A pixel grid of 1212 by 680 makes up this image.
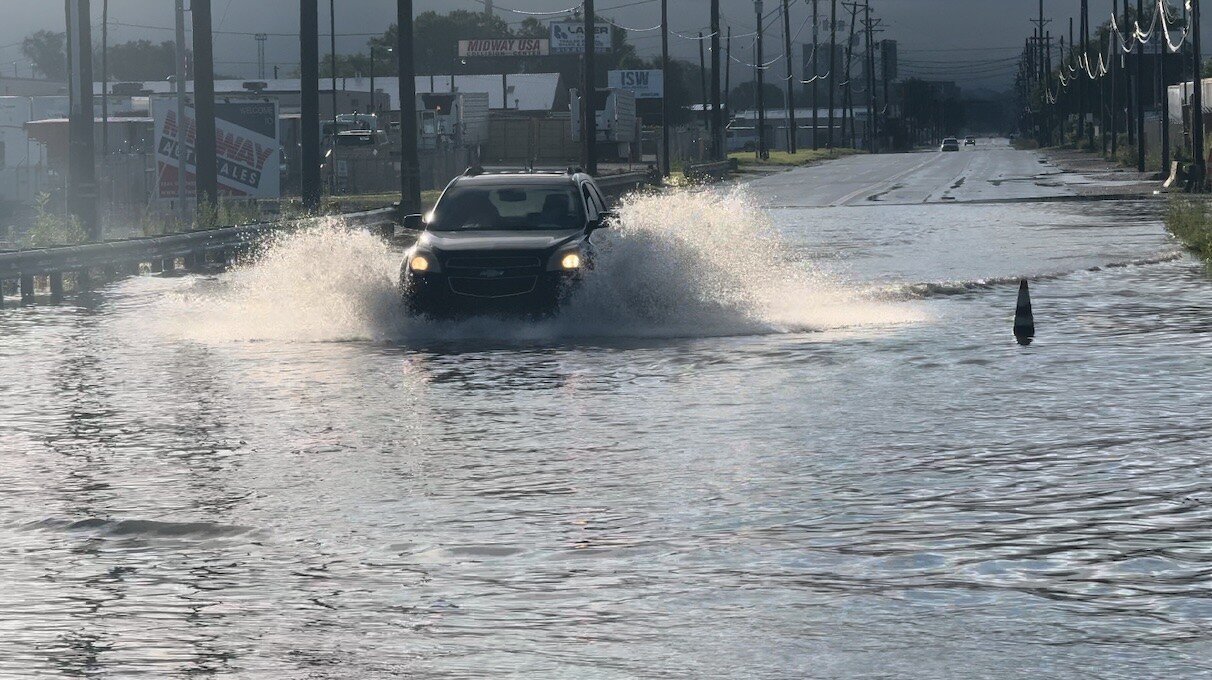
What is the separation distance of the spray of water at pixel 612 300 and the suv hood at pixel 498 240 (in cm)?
46

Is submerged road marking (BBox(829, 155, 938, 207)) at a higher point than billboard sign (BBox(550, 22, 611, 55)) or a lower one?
lower

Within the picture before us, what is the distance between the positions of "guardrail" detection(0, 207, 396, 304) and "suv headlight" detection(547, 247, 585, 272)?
28.9ft

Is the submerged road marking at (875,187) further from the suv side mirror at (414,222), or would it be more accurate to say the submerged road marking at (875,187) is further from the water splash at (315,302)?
the suv side mirror at (414,222)

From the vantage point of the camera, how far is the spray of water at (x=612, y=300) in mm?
20281

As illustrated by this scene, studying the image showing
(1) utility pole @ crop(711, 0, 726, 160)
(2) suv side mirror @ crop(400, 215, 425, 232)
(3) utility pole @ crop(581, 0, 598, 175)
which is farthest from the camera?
(1) utility pole @ crop(711, 0, 726, 160)

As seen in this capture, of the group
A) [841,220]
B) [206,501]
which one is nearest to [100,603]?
[206,501]

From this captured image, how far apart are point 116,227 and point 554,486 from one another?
36630 mm

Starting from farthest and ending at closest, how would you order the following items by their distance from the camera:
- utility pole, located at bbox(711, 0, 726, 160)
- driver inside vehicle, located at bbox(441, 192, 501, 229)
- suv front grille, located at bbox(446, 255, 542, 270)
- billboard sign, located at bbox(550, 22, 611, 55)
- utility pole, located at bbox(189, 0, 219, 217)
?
billboard sign, located at bbox(550, 22, 611, 55) → utility pole, located at bbox(711, 0, 726, 160) → utility pole, located at bbox(189, 0, 219, 217) → driver inside vehicle, located at bbox(441, 192, 501, 229) → suv front grille, located at bbox(446, 255, 542, 270)

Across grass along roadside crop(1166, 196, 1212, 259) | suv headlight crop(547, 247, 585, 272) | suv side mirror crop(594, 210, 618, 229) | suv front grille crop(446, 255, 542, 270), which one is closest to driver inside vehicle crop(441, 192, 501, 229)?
suv side mirror crop(594, 210, 618, 229)

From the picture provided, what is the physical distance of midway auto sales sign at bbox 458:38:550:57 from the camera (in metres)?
192

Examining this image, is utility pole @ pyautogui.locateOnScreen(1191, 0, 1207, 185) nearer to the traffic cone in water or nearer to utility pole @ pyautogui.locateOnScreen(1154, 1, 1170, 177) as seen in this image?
utility pole @ pyautogui.locateOnScreen(1154, 1, 1170, 177)

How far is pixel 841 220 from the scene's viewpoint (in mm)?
45344

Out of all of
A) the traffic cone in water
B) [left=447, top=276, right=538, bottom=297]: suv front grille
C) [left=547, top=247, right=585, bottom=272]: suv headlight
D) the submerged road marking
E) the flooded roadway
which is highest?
the submerged road marking

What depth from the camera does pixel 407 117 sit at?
45.2 m
